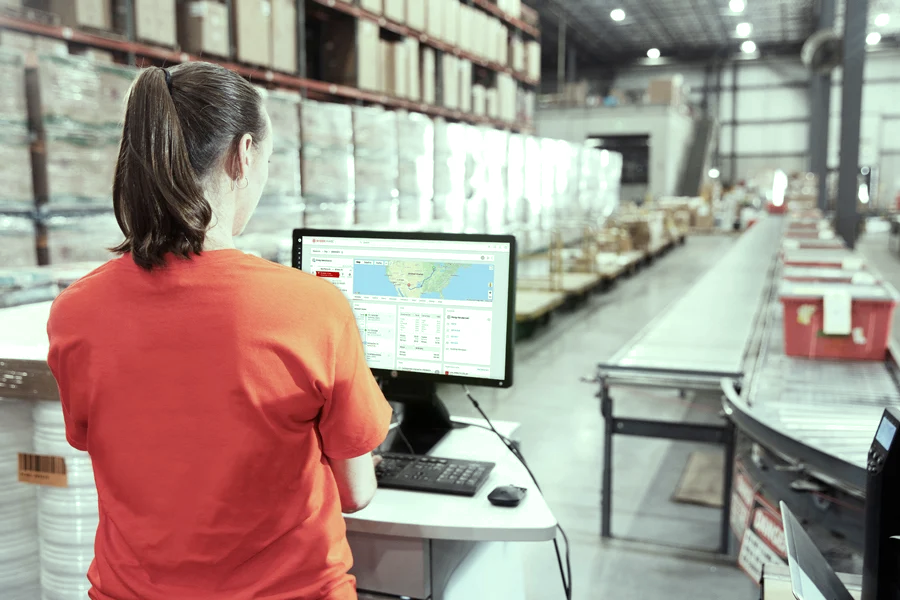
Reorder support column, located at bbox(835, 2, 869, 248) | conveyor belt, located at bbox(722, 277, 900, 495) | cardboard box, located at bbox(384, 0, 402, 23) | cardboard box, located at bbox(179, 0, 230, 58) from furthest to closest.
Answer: support column, located at bbox(835, 2, 869, 248)
cardboard box, located at bbox(384, 0, 402, 23)
cardboard box, located at bbox(179, 0, 230, 58)
conveyor belt, located at bbox(722, 277, 900, 495)

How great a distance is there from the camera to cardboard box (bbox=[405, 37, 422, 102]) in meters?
7.61

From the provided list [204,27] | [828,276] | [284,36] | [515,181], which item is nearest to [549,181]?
[515,181]

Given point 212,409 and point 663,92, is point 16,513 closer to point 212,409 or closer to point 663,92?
point 212,409

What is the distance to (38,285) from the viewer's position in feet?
11.5

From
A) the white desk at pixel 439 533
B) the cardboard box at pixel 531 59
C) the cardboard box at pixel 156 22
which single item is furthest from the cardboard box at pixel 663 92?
the white desk at pixel 439 533

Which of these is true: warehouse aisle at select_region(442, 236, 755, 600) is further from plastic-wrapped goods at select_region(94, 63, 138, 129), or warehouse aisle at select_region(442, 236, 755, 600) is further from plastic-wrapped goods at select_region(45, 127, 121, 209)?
plastic-wrapped goods at select_region(94, 63, 138, 129)

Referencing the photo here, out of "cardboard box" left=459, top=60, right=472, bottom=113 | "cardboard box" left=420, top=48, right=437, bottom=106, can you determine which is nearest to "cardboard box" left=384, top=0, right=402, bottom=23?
"cardboard box" left=420, top=48, right=437, bottom=106

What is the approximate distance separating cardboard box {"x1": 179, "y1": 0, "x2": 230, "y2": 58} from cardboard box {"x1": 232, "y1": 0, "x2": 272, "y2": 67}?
11cm

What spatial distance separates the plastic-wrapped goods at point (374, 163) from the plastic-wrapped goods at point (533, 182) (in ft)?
12.6

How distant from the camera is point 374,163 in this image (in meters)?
6.16

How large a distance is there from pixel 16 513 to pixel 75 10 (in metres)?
3.30

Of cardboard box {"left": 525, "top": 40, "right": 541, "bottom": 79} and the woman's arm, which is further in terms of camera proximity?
cardboard box {"left": 525, "top": 40, "right": 541, "bottom": 79}

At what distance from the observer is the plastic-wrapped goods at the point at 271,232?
4.70 m

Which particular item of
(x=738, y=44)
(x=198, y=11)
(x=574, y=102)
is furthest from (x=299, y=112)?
(x=738, y=44)
